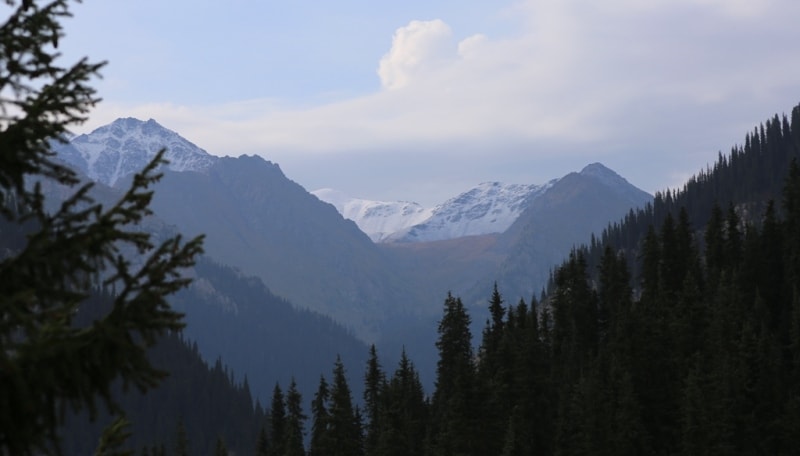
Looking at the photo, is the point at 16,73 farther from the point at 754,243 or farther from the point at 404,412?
the point at 754,243

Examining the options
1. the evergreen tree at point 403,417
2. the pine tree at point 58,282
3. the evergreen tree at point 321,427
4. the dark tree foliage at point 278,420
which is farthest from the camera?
the dark tree foliage at point 278,420

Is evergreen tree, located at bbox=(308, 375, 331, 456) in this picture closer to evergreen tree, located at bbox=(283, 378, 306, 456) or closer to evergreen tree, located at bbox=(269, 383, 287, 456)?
evergreen tree, located at bbox=(283, 378, 306, 456)

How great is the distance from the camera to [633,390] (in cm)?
7150

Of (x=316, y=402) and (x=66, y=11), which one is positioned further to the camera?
(x=316, y=402)

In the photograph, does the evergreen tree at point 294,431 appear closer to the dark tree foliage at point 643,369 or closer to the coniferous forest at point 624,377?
the coniferous forest at point 624,377

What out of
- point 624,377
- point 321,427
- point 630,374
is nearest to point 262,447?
point 321,427

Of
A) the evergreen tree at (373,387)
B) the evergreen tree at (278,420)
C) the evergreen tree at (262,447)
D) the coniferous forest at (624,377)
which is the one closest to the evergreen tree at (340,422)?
the coniferous forest at (624,377)

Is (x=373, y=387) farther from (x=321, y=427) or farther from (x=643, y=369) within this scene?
(x=643, y=369)

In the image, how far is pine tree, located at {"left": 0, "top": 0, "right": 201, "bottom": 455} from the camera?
28.0 ft

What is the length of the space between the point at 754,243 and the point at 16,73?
96217mm

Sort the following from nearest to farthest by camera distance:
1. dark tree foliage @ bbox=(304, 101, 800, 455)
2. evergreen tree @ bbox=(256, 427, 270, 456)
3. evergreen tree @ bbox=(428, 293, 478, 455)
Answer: dark tree foliage @ bbox=(304, 101, 800, 455), evergreen tree @ bbox=(428, 293, 478, 455), evergreen tree @ bbox=(256, 427, 270, 456)

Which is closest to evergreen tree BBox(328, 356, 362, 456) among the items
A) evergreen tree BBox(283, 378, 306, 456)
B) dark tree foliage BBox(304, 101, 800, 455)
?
dark tree foliage BBox(304, 101, 800, 455)

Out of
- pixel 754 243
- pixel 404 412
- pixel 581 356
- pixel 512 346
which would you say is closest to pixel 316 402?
pixel 404 412

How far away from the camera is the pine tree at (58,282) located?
28.0ft
